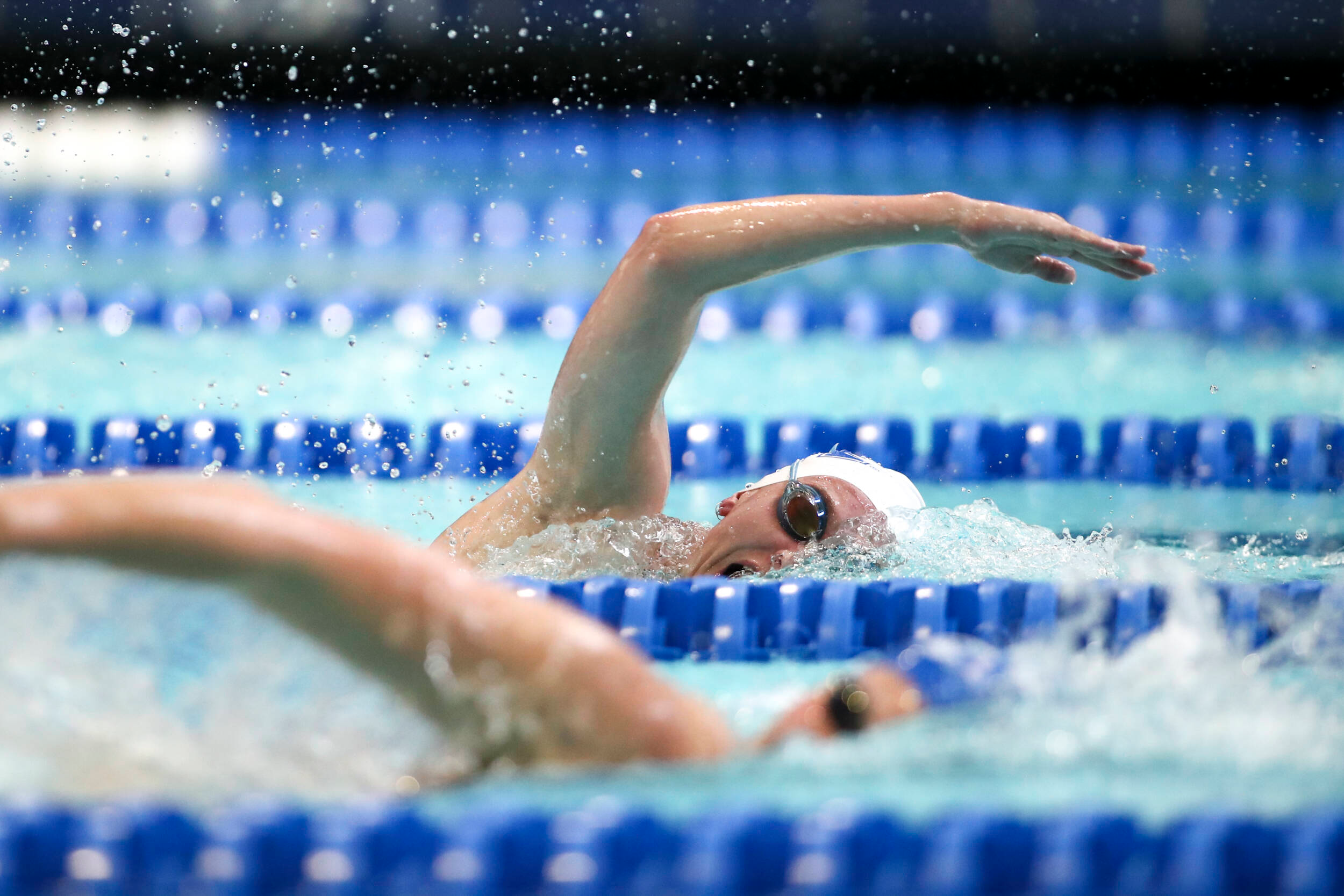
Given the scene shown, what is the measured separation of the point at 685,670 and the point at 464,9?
5.80m

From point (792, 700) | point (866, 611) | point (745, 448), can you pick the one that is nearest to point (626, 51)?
point (745, 448)

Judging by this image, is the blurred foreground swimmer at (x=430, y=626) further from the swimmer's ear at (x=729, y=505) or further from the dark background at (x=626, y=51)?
the dark background at (x=626, y=51)

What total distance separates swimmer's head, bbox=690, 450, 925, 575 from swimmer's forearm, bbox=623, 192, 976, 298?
391 millimetres

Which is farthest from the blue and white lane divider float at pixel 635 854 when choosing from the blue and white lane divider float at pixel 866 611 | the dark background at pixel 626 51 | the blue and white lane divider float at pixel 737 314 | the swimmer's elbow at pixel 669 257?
the dark background at pixel 626 51

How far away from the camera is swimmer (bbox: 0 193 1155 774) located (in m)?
1.08

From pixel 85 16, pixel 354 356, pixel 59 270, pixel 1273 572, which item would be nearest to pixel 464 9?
pixel 85 16

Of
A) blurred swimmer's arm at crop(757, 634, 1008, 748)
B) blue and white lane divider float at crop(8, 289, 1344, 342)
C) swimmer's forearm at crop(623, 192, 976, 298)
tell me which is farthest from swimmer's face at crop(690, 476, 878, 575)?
blue and white lane divider float at crop(8, 289, 1344, 342)

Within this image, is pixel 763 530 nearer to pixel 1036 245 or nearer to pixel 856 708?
pixel 1036 245

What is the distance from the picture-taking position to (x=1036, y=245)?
2.09m

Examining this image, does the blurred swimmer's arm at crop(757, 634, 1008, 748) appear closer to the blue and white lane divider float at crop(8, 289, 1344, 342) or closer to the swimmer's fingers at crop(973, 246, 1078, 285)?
the swimmer's fingers at crop(973, 246, 1078, 285)

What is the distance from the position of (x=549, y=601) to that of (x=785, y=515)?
2.85ft

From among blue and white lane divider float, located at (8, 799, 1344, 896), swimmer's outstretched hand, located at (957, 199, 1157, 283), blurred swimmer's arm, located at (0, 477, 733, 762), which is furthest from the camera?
swimmer's outstretched hand, located at (957, 199, 1157, 283)

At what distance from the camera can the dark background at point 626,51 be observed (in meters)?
6.61

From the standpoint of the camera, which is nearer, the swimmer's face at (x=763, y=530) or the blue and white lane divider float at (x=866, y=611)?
the blue and white lane divider float at (x=866, y=611)
